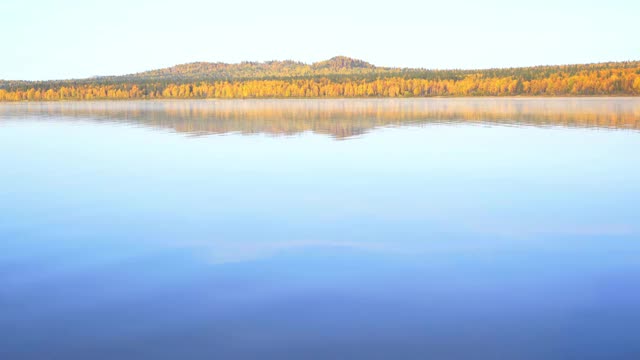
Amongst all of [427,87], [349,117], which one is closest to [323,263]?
[349,117]

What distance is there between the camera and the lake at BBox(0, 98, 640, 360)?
20.8ft

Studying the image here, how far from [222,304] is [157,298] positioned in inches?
32.9

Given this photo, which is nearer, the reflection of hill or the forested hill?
the reflection of hill

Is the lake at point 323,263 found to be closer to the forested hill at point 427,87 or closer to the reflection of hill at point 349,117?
the reflection of hill at point 349,117

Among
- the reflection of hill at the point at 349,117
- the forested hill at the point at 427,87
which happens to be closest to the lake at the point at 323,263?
the reflection of hill at the point at 349,117

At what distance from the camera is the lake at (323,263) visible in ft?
20.8

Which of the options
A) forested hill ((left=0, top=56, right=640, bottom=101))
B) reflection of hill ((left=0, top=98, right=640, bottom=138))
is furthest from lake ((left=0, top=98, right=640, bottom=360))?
forested hill ((left=0, top=56, right=640, bottom=101))

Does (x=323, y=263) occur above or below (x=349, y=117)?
below

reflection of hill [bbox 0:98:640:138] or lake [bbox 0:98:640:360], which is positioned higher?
reflection of hill [bbox 0:98:640:138]

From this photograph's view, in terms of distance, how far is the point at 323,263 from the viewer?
9.09 m

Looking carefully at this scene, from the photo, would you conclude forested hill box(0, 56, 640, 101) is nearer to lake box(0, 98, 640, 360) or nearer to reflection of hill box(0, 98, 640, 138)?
reflection of hill box(0, 98, 640, 138)

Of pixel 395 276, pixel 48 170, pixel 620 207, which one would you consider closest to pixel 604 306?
pixel 395 276

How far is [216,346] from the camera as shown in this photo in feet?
20.3

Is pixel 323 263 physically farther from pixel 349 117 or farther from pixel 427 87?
pixel 427 87
